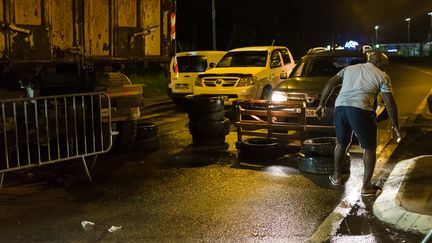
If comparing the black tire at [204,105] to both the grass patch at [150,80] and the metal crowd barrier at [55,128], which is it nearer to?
the metal crowd barrier at [55,128]

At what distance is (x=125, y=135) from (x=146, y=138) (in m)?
0.70

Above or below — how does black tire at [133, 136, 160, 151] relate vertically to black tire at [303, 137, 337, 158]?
below

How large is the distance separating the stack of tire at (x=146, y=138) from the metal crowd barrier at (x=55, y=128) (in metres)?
1.18

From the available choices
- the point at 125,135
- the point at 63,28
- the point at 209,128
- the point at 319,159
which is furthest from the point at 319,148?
the point at 63,28

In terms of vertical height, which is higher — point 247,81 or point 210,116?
point 247,81

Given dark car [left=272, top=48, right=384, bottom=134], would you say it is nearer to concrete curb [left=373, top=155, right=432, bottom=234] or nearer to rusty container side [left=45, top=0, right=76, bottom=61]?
concrete curb [left=373, top=155, right=432, bottom=234]

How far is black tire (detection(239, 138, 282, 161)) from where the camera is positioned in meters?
8.79

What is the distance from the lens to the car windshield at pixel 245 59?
612 inches

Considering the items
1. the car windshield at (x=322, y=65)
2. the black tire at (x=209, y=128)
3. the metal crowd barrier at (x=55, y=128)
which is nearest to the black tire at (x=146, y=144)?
the black tire at (x=209, y=128)

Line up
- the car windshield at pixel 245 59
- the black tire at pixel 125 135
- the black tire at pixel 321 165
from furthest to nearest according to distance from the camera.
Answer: the car windshield at pixel 245 59
the black tire at pixel 125 135
the black tire at pixel 321 165

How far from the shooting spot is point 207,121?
10156mm

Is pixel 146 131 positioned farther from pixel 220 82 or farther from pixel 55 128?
pixel 220 82

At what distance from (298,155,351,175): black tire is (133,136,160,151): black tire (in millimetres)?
3168

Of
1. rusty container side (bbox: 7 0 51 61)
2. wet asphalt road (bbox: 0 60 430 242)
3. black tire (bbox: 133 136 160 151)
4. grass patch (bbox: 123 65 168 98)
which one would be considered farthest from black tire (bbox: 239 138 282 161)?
grass patch (bbox: 123 65 168 98)
